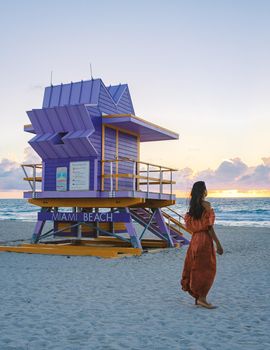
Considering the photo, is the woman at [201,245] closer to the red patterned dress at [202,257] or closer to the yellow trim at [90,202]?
the red patterned dress at [202,257]

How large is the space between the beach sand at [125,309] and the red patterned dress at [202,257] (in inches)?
16.1

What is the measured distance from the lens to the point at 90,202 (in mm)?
17516

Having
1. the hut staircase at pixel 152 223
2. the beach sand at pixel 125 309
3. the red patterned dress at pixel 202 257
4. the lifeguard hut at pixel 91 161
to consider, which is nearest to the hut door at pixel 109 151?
the lifeguard hut at pixel 91 161

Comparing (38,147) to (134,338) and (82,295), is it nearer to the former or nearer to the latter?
(82,295)

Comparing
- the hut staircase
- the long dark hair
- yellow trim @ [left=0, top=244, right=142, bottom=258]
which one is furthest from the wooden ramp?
the long dark hair

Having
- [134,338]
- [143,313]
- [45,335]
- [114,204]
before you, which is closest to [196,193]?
[143,313]

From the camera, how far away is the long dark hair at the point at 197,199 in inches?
317

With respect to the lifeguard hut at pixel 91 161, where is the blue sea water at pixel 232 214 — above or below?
below

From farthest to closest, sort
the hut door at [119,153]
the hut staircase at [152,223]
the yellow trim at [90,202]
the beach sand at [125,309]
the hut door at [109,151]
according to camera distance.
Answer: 1. the hut staircase at [152,223]
2. the hut door at [119,153]
3. the hut door at [109,151]
4. the yellow trim at [90,202]
5. the beach sand at [125,309]

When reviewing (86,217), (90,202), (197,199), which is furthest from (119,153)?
(197,199)

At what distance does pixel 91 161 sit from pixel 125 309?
911 centimetres

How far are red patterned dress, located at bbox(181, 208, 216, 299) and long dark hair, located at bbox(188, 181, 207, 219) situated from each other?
3.3 inches

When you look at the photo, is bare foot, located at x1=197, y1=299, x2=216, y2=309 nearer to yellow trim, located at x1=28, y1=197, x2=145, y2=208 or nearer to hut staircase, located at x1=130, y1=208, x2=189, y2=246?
yellow trim, located at x1=28, y1=197, x2=145, y2=208

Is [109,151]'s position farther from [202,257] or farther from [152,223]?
[202,257]
